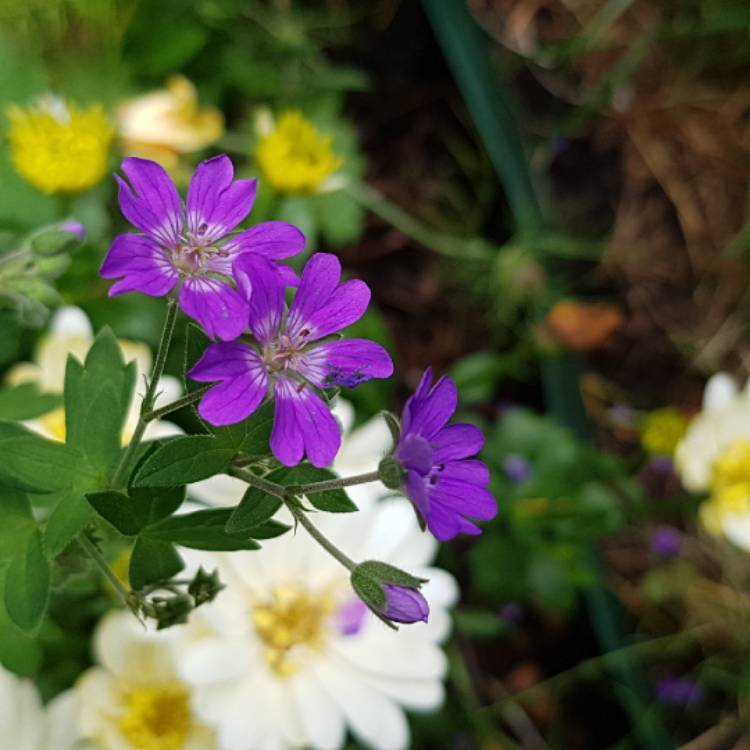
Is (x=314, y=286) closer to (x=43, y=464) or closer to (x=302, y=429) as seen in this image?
(x=302, y=429)

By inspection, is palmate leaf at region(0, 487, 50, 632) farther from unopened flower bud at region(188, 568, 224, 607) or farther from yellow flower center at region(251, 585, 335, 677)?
yellow flower center at region(251, 585, 335, 677)

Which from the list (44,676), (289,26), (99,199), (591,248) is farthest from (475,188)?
(44,676)

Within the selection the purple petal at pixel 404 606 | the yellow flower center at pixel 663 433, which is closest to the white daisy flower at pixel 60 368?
the purple petal at pixel 404 606

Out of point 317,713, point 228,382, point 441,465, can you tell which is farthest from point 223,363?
point 317,713

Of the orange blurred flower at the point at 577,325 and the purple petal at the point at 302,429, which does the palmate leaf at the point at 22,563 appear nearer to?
the purple petal at the point at 302,429

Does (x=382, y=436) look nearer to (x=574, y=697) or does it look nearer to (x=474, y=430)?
(x=474, y=430)
